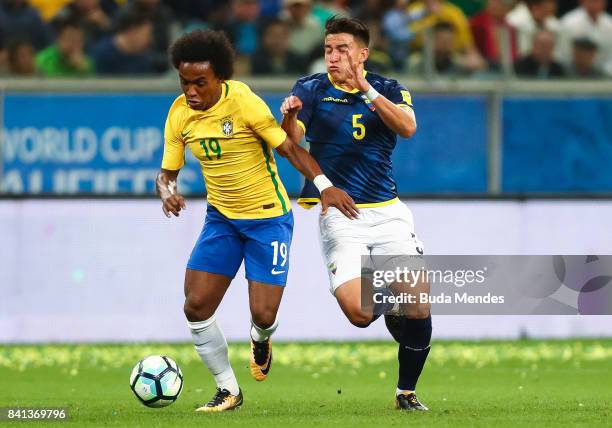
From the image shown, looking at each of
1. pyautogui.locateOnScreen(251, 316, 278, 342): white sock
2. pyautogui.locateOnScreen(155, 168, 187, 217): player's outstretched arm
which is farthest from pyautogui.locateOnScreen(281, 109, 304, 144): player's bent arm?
pyautogui.locateOnScreen(251, 316, 278, 342): white sock

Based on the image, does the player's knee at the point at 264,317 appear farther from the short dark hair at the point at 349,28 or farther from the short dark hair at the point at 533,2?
the short dark hair at the point at 533,2

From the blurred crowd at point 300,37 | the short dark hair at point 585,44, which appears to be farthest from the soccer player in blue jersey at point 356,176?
the short dark hair at point 585,44

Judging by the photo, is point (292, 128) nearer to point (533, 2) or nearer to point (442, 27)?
point (442, 27)

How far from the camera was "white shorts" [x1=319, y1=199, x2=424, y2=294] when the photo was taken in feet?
31.9

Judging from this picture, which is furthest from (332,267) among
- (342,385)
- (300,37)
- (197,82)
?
(300,37)

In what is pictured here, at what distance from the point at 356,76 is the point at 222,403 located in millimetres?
2348

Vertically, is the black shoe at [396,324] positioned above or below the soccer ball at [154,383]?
above

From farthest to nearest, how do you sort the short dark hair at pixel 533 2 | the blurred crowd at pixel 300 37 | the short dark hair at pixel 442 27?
the short dark hair at pixel 533 2 → the short dark hair at pixel 442 27 → the blurred crowd at pixel 300 37

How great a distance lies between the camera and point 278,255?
9.79 metres

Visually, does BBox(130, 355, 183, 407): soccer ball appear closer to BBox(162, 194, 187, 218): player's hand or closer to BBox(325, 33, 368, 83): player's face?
BBox(162, 194, 187, 218): player's hand

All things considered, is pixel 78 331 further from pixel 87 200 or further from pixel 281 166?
pixel 281 166

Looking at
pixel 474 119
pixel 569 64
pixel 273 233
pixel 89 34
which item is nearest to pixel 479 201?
pixel 474 119

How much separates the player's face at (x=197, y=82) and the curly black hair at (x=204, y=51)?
0.04 meters

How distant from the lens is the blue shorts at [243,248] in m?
9.66
